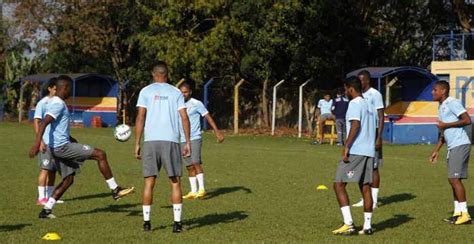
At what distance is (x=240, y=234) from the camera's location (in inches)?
391

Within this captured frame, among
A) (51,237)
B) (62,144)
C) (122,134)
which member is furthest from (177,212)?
(122,134)

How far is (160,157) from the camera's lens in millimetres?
9961

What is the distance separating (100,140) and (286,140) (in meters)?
7.29

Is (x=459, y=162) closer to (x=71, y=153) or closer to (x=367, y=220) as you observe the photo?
(x=367, y=220)

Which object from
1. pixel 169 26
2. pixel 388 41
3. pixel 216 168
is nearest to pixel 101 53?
pixel 169 26

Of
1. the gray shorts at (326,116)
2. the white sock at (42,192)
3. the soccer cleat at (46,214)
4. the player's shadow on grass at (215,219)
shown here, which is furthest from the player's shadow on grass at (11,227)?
the gray shorts at (326,116)

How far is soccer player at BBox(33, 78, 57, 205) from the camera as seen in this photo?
1163 cm

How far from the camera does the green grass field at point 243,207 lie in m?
9.91

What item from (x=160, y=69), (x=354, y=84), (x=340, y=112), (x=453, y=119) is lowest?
(x=453, y=119)

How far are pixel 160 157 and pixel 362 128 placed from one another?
2.48m

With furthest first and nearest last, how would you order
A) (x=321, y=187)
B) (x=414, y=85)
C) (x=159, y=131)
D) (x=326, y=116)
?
(x=414, y=85) → (x=326, y=116) → (x=321, y=187) → (x=159, y=131)

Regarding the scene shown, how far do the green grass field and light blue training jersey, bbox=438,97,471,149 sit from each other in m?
1.12

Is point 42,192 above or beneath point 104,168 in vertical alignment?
beneath

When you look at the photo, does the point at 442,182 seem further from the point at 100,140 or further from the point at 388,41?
the point at 388,41
